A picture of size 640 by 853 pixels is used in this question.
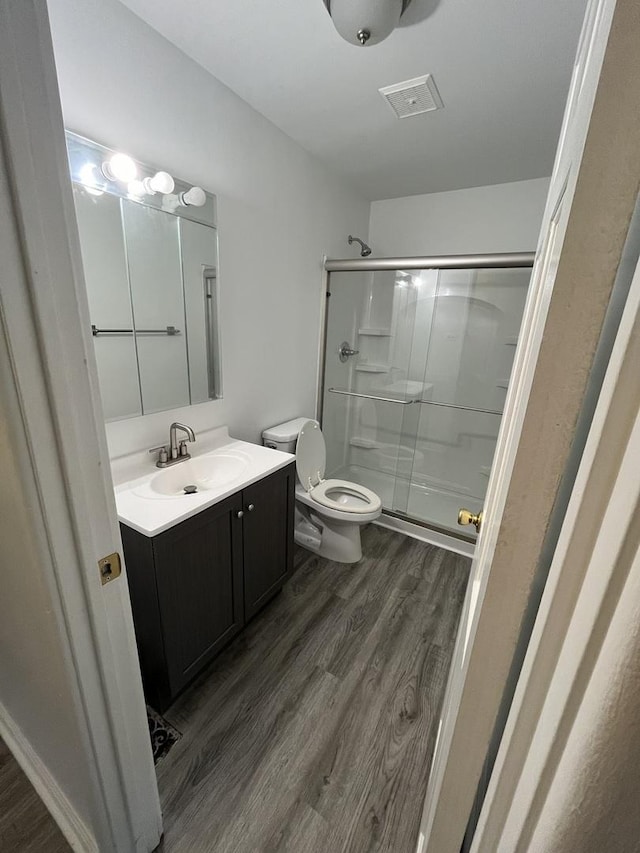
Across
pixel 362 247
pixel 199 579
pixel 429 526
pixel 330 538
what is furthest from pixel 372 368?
pixel 199 579

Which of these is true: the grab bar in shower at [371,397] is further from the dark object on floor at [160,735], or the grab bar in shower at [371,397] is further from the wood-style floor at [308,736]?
the dark object on floor at [160,735]

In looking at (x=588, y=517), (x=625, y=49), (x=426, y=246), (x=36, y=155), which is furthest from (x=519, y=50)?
(x=588, y=517)

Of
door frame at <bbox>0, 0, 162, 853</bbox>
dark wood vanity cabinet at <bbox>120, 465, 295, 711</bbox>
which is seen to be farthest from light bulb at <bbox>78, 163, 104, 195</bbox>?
dark wood vanity cabinet at <bbox>120, 465, 295, 711</bbox>

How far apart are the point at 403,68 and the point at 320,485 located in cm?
204

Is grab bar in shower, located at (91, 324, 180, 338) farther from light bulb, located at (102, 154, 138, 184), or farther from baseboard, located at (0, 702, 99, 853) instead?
baseboard, located at (0, 702, 99, 853)

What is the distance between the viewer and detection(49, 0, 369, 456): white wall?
1.16 m

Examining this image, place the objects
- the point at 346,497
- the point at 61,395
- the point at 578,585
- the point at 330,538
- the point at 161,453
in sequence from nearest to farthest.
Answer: the point at 578,585
the point at 61,395
the point at 161,453
the point at 330,538
the point at 346,497

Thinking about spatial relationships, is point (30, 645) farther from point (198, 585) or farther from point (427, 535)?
point (427, 535)

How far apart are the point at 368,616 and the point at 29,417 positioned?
1.74 m

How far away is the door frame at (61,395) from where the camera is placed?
18.6 inches

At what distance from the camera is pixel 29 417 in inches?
21.5

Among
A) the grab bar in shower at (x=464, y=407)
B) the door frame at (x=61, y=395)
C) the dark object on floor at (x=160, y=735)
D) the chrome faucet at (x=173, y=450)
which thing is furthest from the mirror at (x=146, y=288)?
the grab bar in shower at (x=464, y=407)

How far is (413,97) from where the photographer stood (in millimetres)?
1531

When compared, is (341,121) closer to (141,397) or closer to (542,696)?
(141,397)
